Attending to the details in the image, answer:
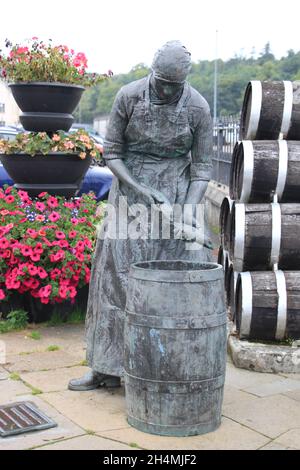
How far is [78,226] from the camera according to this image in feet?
22.7

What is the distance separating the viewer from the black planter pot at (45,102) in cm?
707

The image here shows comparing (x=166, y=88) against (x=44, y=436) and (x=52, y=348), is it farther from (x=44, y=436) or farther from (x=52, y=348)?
(x=52, y=348)

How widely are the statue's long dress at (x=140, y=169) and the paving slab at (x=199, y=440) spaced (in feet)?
2.21

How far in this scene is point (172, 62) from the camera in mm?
4293

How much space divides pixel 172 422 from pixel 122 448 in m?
0.34

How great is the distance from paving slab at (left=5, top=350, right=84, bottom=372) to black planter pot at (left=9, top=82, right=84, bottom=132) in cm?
237

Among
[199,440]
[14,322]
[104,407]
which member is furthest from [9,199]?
[199,440]

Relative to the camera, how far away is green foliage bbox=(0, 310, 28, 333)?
655cm

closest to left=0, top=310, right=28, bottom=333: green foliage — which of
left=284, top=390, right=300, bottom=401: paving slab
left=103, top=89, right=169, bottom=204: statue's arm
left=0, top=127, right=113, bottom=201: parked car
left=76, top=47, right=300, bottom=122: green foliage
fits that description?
left=103, top=89, right=169, bottom=204: statue's arm

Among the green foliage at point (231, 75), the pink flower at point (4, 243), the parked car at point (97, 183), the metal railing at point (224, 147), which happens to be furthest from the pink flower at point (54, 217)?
the green foliage at point (231, 75)

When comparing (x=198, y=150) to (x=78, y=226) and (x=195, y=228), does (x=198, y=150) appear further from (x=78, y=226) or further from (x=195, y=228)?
(x=78, y=226)

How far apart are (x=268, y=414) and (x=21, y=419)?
1481 millimetres

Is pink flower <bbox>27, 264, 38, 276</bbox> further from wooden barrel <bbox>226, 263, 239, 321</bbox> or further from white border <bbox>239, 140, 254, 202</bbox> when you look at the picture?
white border <bbox>239, 140, 254, 202</bbox>
